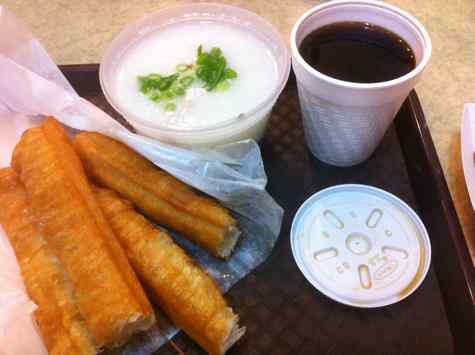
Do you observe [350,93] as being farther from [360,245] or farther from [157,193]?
[157,193]

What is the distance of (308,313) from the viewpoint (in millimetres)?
839

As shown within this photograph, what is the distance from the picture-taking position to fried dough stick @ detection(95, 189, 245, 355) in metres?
0.77

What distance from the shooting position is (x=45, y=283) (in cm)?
81

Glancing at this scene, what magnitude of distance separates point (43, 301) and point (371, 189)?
2.31ft

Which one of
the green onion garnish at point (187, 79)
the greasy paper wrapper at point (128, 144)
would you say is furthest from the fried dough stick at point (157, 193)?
the green onion garnish at point (187, 79)

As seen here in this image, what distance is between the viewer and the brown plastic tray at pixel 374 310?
31.5 inches

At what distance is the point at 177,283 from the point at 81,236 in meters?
0.20

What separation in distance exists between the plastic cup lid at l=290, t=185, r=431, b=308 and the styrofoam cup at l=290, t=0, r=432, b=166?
0.35 ft

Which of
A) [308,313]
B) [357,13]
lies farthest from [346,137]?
[308,313]

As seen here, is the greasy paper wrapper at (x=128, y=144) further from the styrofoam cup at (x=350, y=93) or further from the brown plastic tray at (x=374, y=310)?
the styrofoam cup at (x=350, y=93)

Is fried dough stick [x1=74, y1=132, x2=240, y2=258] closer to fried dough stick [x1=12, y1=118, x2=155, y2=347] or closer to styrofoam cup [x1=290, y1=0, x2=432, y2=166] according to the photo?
fried dough stick [x1=12, y1=118, x2=155, y2=347]

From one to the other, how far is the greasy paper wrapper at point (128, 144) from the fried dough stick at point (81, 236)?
80 millimetres

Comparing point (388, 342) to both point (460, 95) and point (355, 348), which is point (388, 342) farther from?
point (460, 95)

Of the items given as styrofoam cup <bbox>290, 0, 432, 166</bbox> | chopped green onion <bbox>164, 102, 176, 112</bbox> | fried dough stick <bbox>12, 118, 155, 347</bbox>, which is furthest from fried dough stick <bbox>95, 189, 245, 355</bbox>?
styrofoam cup <bbox>290, 0, 432, 166</bbox>
